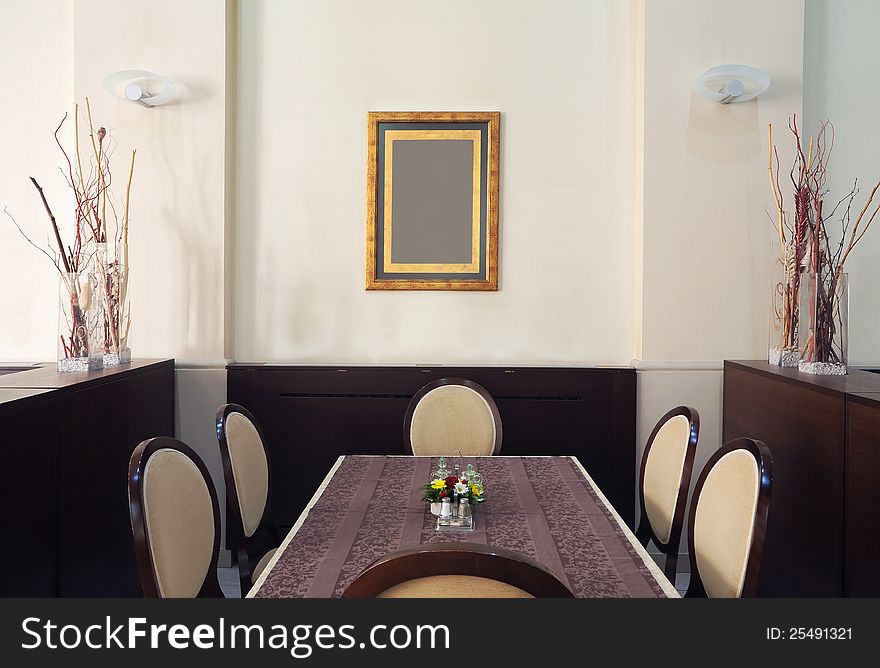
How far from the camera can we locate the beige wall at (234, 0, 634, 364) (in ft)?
11.2

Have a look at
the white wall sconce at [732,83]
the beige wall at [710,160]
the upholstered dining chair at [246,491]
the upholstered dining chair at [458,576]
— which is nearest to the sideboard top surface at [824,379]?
the beige wall at [710,160]

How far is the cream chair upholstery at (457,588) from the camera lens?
0.98m

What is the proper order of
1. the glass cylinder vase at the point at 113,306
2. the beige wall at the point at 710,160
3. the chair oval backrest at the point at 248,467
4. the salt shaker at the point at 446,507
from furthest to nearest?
the beige wall at the point at 710,160
the glass cylinder vase at the point at 113,306
the chair oval backrest at the point at 248,467
the salt shaker at the point at 446,507

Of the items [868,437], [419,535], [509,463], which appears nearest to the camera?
[419,535]

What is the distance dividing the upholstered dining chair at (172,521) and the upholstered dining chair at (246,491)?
0.25m

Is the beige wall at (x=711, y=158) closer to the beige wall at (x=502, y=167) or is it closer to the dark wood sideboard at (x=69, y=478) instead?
the beige wall at (x=502, y=167)

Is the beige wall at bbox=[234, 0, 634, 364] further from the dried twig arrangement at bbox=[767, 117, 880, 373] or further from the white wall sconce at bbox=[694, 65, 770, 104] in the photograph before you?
the dried twig arrangement at bbox=[767, 117, 880, 373]

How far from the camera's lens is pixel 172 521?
155 cm

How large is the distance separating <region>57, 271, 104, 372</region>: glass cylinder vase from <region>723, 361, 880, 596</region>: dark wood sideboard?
275 centimetres

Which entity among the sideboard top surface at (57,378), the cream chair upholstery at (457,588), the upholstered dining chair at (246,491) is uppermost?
the sideboard top surface at (57,378)

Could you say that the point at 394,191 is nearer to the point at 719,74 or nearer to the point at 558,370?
the point at 558,370

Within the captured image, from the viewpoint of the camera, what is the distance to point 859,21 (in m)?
3.39
